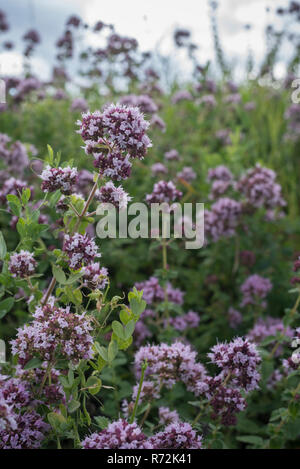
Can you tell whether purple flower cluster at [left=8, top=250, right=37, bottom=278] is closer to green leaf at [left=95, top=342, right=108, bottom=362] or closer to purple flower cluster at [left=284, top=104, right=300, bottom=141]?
green leaf at [left=95, top=342, right=108, bottom=362]

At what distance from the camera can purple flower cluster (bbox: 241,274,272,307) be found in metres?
3.13

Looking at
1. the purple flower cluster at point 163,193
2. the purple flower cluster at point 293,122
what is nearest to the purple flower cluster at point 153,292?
the purple flower cluster at point 163,193

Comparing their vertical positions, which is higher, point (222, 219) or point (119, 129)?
point (119, 129)

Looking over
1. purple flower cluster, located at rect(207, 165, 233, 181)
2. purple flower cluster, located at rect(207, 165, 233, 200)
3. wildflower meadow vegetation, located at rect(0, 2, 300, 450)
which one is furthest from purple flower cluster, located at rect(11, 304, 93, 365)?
purple flower cluster, located at rect(207, 165, 233, 181)

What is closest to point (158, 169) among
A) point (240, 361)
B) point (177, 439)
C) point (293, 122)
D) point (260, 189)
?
point (260, 189)

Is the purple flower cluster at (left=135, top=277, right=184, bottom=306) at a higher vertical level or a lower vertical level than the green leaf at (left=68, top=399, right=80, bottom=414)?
higher

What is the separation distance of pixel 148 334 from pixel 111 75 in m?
3.18

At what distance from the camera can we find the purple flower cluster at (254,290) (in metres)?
3.13

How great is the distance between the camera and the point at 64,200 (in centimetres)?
181

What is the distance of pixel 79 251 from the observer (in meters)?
1.65

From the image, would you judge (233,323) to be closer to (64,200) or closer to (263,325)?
(263,325)

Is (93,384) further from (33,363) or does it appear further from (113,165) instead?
(113,165)

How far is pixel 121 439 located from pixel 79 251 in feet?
2.02

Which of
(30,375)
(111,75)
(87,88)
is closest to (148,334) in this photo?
(30,375)
